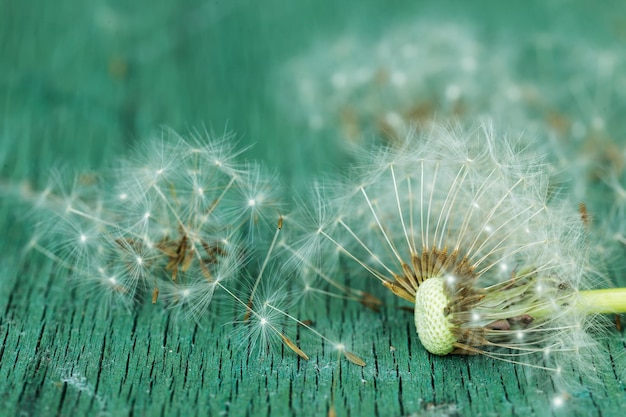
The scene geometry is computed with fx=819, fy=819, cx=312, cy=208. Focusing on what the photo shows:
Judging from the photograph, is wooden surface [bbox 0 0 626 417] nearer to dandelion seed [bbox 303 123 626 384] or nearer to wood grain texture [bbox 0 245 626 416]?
wood grain texture [bbox 0 245 626 416]

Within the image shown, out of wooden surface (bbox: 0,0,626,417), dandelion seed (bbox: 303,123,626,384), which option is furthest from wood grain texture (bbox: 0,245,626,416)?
dandelion seed (bbox: 303,123,626,384)

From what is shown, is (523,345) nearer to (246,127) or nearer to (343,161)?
(343,161)

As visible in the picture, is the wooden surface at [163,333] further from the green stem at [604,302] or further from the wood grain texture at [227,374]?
the green stem at [604,302]

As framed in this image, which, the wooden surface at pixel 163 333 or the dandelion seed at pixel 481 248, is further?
the dandelion seed at pixel 481 248

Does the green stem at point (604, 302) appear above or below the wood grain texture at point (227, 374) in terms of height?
above

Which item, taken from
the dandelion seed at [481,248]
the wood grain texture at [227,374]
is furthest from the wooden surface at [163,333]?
the dandelion seed at [481,248]

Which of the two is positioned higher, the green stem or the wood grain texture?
the green stem
